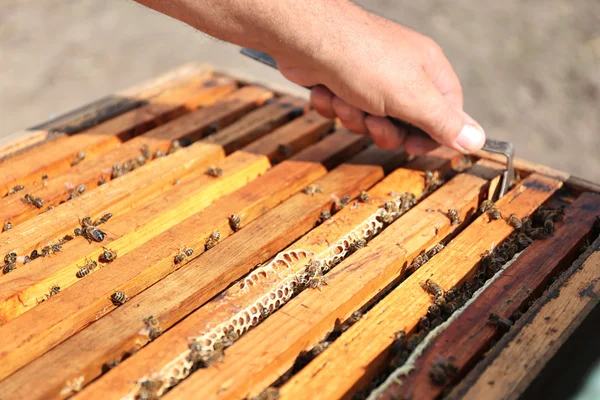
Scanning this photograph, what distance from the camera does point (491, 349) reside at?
2.17m

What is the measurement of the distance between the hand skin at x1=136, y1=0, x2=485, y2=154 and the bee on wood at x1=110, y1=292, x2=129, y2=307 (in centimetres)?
144

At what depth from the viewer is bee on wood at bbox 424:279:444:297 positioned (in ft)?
7.76

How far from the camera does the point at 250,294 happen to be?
2338mm

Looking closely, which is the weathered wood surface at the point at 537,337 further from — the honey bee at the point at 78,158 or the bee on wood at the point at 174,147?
the honey bee at the point at 78,158

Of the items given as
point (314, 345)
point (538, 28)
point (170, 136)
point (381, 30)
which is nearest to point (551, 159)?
point (538, 28)

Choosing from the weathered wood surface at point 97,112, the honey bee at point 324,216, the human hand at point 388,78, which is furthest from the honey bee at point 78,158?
the honey bee at point 324,216

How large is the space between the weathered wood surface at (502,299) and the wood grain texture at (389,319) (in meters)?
0.12

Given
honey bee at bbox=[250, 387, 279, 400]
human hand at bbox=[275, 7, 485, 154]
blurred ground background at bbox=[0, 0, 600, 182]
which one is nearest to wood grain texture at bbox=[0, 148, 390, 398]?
human hand at bbox=[275, 7, 485, 154]

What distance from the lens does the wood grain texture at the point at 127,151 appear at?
9.38 ft

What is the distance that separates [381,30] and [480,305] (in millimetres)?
1437

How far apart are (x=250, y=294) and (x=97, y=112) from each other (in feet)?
6.30

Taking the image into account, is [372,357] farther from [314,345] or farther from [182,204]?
[182,204]

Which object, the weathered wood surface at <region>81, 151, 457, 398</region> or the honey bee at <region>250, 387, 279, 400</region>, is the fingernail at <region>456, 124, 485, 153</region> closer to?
the weathered wood surface at <region>81, 151, 457, 398</region>

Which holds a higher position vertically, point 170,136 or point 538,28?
point 538,28
